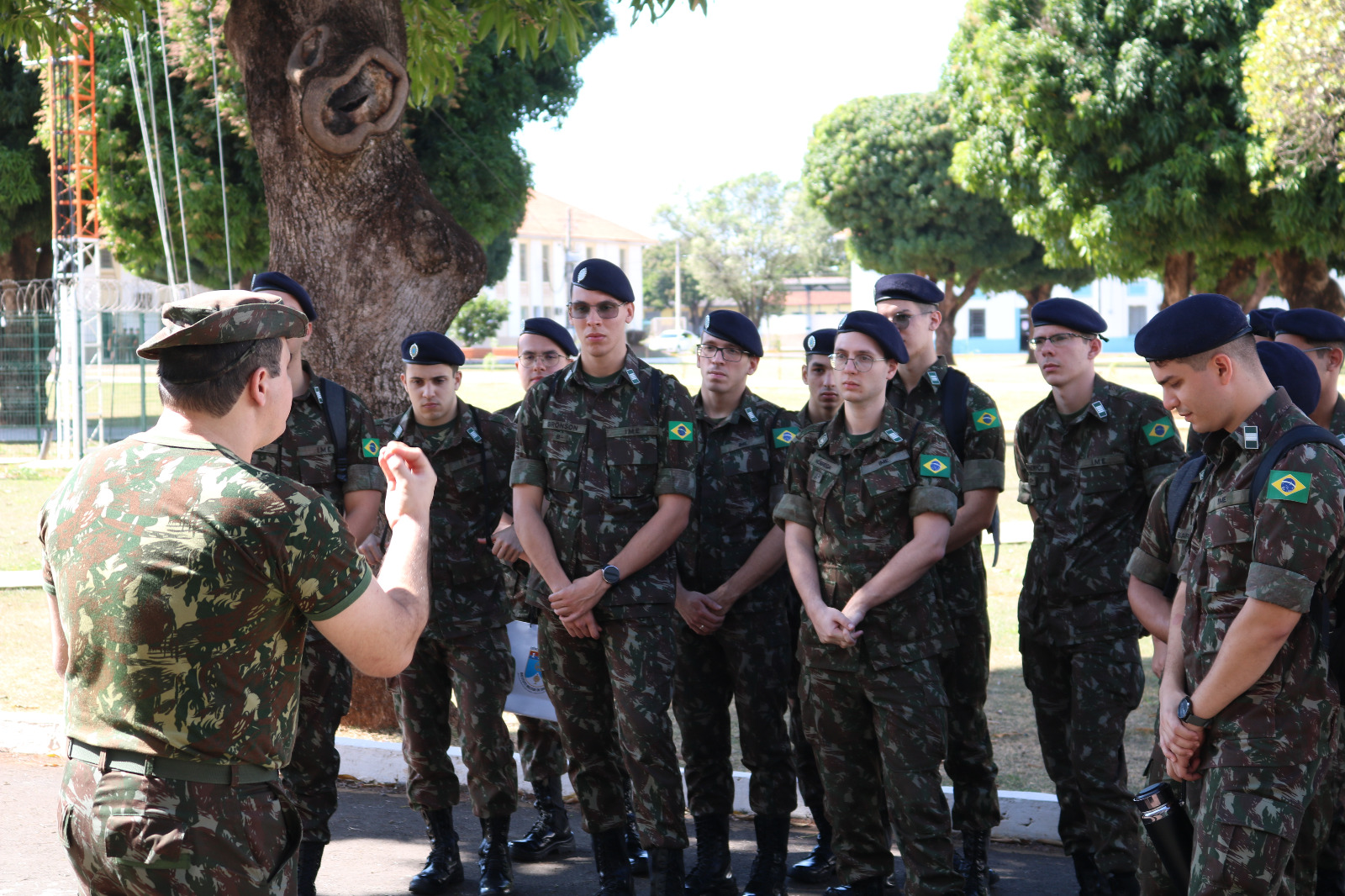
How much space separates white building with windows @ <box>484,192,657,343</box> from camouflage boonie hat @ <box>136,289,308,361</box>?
67.2m

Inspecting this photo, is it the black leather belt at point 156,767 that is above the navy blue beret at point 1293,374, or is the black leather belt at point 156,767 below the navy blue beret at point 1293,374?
below

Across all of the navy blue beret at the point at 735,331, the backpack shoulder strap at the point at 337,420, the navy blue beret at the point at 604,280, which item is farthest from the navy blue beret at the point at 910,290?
the backpack shoulder strap at the point at 337,420

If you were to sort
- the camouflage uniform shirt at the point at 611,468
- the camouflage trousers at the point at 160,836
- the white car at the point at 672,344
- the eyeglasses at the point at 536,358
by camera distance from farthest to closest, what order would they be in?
the white car at the point at 672,344 < the eyeglasses at the point at 536,358 < the camouflage uniform shirt at the point at 611,468 < the camouflage trousers at the point at 160,836

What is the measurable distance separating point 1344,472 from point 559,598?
8.76 feet

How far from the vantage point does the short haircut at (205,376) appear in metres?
2.49

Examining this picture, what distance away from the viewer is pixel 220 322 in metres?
2.47

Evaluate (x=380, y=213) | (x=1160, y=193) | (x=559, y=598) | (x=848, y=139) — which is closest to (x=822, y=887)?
(x=559, y=598)

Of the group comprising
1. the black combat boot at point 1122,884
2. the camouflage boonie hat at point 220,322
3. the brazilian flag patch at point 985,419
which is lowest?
the black combat boot at point 1122,884

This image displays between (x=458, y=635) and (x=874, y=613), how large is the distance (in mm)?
1752

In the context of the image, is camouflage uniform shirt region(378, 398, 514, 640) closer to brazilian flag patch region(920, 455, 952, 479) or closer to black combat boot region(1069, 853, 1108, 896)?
brazilian flag patch region(920, 455, 952, 479)

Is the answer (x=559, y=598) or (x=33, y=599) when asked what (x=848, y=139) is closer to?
(x=33, y=599)

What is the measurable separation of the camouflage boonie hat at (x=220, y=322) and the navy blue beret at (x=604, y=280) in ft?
7.22

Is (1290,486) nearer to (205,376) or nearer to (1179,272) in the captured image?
(205,376)

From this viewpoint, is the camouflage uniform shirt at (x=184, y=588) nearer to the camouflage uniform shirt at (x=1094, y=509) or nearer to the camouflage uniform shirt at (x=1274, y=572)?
the camouflage uniform shirt at (x=1274, y=572)
